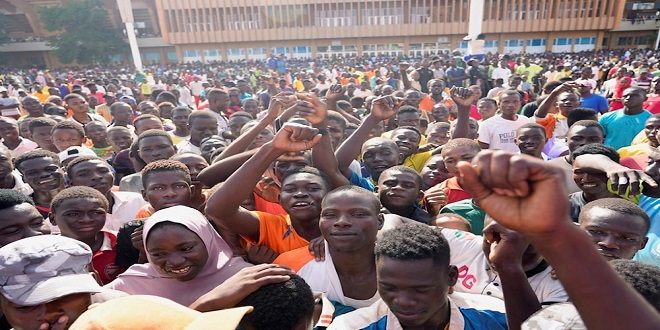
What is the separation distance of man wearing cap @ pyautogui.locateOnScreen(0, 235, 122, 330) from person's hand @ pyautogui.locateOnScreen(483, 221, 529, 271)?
1.45 metres

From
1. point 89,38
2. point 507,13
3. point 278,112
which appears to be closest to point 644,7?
point 507,13

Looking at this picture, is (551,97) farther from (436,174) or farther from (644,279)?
(644,279)

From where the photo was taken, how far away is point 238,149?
313cm

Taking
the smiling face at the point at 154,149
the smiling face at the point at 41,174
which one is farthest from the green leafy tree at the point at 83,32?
the smiling face at the point at 41,174

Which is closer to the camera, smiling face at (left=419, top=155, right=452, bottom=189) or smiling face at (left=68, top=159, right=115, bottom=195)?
smiling face at (left=68, top=159, right=115, bottom=195)

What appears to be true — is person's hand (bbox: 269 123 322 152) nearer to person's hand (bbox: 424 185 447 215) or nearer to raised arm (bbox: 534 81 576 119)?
person's hand (bbox: 424 185 447 215)

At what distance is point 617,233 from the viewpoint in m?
1.86

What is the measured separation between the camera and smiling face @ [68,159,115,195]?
2988 mm

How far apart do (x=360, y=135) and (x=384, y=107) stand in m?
0.31

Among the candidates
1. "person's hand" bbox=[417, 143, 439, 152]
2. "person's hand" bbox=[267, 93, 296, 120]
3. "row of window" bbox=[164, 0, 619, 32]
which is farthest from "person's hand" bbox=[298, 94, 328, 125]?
"row of window" bbox=[164, 0, 619, 32]

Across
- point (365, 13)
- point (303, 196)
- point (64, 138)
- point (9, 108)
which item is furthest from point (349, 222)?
point (365, 13)

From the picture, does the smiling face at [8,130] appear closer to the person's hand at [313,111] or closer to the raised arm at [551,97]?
the person's hand at [313,111]

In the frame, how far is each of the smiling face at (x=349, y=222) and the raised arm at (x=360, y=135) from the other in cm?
117

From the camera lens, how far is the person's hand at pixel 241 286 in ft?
4.98
